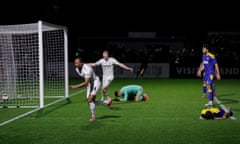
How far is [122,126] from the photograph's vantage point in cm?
915

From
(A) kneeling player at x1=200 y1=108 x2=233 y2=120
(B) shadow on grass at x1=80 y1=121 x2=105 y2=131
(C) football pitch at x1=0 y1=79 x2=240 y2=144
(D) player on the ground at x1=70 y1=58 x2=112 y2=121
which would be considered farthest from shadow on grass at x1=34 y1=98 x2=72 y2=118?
(A) kneeling player at x1=200 y1=108 x2=233 y2=120

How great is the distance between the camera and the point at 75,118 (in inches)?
411

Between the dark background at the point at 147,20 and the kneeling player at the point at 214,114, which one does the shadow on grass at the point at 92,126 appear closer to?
the kneeling player at the point at 214,114

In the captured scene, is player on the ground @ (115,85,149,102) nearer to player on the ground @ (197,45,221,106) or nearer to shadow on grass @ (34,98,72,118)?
shadow on grass @ (34,98,72,118)

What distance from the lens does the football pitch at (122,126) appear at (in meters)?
7.70

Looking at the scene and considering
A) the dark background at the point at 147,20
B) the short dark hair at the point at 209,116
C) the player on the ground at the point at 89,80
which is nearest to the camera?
the player on the ground at the point at 89,80

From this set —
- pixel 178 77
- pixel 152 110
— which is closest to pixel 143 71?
pixel 178 77

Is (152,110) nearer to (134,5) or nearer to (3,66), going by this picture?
(3,66)

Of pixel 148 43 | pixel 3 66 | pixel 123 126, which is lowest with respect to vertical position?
pixel 123 126

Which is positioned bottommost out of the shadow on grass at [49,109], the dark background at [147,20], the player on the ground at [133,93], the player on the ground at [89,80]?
the shadow on grass at [49,109]

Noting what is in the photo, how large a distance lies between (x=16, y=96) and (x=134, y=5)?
98.7ft

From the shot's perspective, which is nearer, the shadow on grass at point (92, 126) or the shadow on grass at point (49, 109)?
the shadow on grass at point (92, 126)

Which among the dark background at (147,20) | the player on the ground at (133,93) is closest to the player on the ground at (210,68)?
the player on the ground at (133,93)

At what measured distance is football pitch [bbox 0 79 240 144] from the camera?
303 inches
